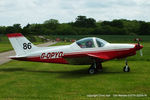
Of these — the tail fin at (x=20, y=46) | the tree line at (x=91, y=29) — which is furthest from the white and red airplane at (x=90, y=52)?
the tree line at (x=91, y=29)

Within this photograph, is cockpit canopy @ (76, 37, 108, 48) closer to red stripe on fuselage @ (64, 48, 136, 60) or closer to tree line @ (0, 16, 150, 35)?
red stripe on fuselage @ (64, 48, 136, 60)

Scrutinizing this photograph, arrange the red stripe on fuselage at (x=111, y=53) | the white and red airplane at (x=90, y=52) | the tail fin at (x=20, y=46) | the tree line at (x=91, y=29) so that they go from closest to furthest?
the white and red airplane at (x=90, y=52)
the red stripe on fuselage at (x=111, y=53)
the tail fin at (x=20, y=46)
the tree line at (x=91, y=29)

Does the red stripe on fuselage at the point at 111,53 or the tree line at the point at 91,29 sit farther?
the tree line at the point at 91,29

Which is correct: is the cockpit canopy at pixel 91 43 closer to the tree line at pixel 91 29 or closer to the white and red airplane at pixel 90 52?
the white and red airplane at pixel 90 52

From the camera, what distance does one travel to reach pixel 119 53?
10.5 metres

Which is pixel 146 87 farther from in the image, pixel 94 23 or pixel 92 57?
pixel 94 23

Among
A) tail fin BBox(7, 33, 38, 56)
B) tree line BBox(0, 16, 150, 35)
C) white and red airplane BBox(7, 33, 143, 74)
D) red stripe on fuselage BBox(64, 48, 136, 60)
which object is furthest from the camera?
tree line BBox(0, 16, 150, 35)

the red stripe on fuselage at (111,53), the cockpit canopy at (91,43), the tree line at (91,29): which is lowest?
the red stripe on fuselage at (111,53)

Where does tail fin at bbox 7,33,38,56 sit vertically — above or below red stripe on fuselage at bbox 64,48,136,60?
above

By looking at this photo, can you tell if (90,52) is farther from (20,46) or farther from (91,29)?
(91,29)

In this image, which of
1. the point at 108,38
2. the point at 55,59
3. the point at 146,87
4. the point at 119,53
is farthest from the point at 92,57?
the point at 108,38

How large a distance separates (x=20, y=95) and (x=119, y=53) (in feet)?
19.6

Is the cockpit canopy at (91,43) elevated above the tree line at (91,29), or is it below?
below

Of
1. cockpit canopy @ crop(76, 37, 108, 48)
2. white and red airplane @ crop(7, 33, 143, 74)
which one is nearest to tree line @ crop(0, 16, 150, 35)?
white and red airplane @ crop(7, 33, 143, 74)
